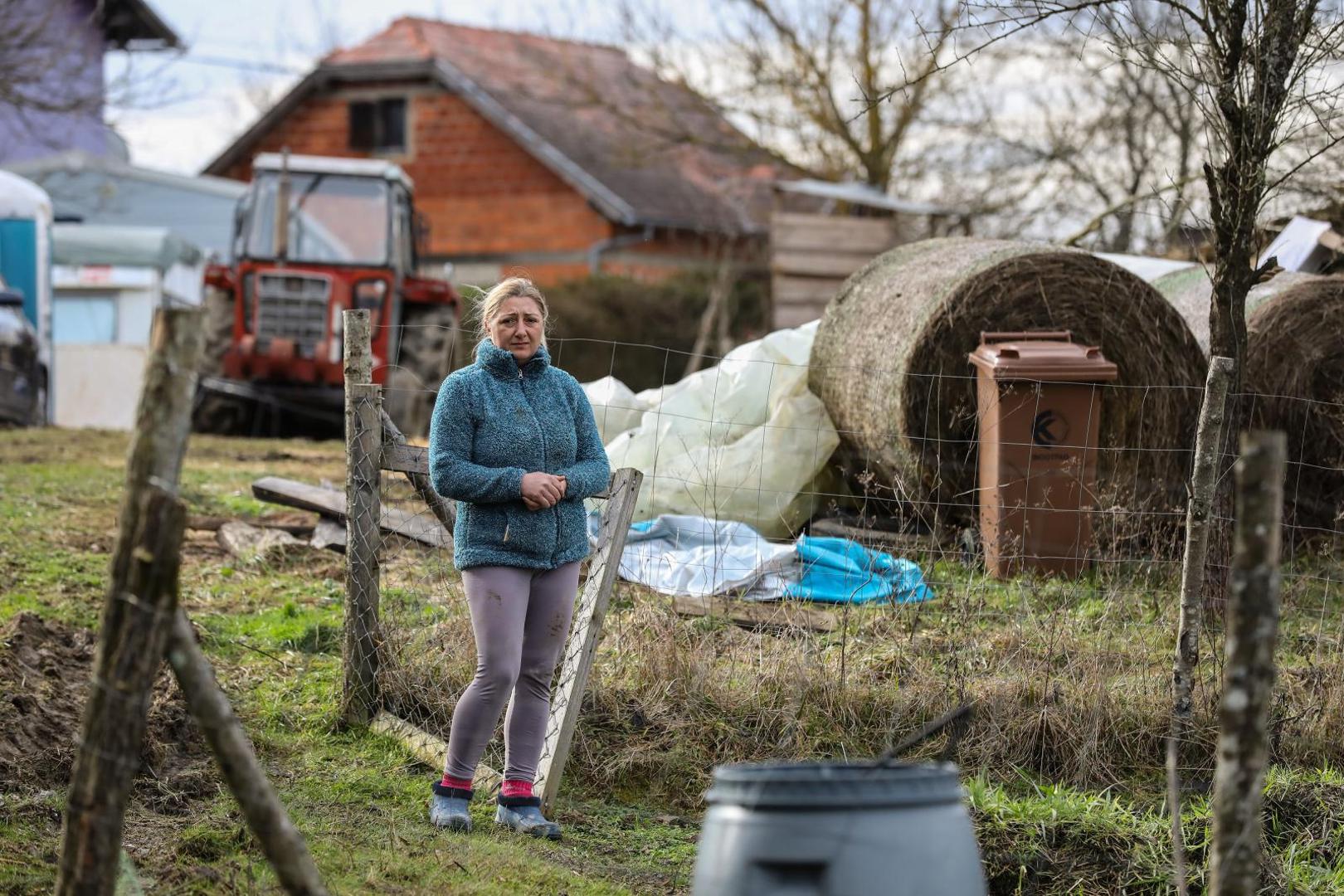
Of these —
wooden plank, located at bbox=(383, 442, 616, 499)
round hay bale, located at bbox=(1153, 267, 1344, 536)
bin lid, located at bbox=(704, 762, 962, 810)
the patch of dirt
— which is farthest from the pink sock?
round hay bale, located at bbox=(1153, 267, 1344, 536)

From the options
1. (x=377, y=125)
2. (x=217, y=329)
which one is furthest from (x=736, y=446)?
(x=377, y=125)

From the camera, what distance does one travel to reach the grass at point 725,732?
4.16 metres

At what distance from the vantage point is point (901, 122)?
21.5 meters

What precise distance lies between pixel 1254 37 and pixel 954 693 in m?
2.36

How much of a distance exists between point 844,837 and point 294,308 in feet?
45.3

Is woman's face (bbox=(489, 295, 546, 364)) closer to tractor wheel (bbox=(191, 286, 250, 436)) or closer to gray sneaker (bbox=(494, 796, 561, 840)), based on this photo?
gray sneaker (bbox=(494, 796, 561, 840))

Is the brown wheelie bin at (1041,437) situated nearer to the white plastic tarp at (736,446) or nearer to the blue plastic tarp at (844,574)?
the blue plastic tarp at (844,574)

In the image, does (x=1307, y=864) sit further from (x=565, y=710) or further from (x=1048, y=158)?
(x=1048, y=158)

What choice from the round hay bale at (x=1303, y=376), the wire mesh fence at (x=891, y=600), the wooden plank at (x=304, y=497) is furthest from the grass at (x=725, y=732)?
the round hay bale at (x=1303, y=376)

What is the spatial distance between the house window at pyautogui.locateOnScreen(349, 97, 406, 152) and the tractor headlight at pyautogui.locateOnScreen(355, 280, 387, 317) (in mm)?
14180

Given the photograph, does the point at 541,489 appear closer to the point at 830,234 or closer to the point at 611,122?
the point at 830,234

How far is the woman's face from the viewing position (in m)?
4.29

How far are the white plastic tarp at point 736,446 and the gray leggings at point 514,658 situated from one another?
3.11 metres

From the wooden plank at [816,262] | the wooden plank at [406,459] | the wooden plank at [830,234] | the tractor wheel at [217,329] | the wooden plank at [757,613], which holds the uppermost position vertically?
the wooden plank at [830,234]
